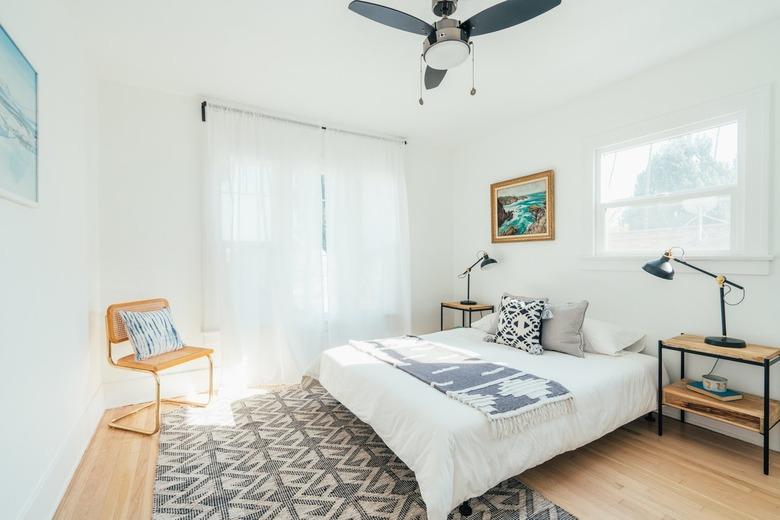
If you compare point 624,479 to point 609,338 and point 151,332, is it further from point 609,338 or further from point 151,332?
point 151,332

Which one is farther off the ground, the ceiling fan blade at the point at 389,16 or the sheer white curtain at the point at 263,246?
the ceiling fan blade at the point at 389,16

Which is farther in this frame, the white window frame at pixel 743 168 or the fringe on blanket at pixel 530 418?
the white window frame at pixel 743 168

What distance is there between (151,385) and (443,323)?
3.20 meters

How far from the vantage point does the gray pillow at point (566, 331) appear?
274cm

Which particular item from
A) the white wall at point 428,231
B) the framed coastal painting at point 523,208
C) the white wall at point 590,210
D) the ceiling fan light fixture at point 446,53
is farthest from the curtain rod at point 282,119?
the ceiling fan light fixture at point 446,53

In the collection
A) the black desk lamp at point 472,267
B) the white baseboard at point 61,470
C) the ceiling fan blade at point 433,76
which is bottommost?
the white baseboard at point 61,470

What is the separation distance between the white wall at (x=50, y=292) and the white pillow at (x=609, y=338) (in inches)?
130

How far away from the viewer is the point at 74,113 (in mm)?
2355

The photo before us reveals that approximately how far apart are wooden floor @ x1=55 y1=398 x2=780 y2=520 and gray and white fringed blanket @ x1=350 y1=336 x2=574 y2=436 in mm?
410

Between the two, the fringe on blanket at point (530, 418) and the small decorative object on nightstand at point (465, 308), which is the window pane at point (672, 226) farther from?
the fringe on blanket at point (530, 418)

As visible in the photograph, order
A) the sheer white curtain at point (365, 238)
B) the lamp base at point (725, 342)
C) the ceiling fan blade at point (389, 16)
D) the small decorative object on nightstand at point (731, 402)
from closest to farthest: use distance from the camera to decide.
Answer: the ceiling fan blade at point (389, 16), the small decorative object on nightstand at point (731, 402), the lamp base at point (725, 342), the sheer white curtain at point (365, 238)

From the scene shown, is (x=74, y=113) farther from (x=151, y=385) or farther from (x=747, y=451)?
(x=747, y=451)

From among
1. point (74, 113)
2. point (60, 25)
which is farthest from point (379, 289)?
point (60, 25)

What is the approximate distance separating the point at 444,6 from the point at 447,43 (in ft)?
0.67
